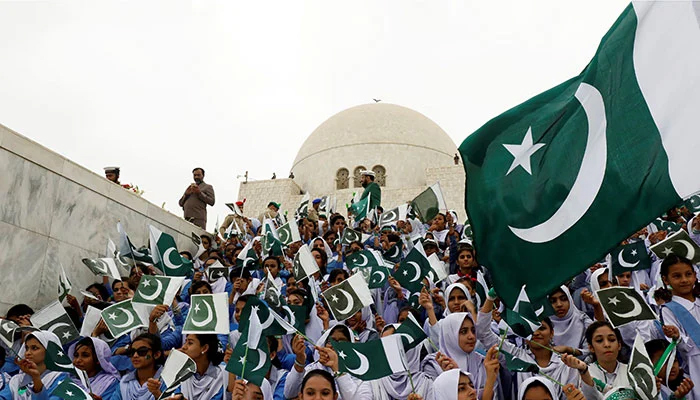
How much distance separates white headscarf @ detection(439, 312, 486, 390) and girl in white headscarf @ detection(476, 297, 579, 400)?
0.17 m

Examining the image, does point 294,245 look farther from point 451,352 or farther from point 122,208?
point 451,352

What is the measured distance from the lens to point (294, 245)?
315 inches

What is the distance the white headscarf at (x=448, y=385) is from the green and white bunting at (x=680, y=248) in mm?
2300

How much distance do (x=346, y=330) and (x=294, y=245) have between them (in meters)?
3.99

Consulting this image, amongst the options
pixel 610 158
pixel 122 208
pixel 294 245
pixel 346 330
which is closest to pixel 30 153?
pixel 122 208

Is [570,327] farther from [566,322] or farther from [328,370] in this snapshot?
[328,370]

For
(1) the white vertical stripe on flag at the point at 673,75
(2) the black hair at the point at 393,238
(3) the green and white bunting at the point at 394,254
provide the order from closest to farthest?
1. (1) the white vertical stripe on flag at the point at 673,75
2. (3) the green and white bunting at the point at 394,254
3. (2) the black hair at the point at 393,238

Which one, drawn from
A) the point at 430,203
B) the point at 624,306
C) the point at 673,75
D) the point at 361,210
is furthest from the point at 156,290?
the point at 361,210

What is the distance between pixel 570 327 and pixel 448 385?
4.99 feet

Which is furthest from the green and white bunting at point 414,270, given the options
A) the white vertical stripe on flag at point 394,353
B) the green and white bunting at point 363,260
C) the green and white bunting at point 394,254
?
the white vertical stripe on flag at point 394,353

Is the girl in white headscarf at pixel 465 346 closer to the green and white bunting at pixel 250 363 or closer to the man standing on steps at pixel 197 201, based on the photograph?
the green and white bunting at pixel 250 363

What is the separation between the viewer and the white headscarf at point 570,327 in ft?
13.8

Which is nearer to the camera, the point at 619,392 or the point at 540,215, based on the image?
the point at 540,215

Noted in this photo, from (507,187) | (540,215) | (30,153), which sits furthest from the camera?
(30,153)
